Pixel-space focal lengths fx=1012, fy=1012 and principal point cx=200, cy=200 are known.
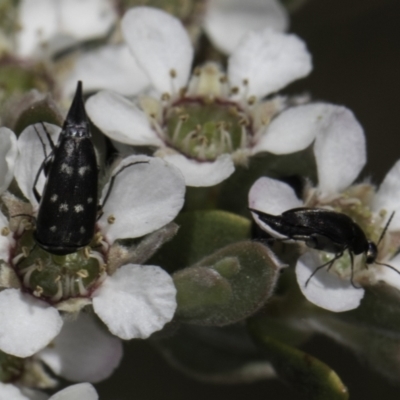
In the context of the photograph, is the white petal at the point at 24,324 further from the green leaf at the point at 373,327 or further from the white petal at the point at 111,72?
the white petal at the point at 111,72

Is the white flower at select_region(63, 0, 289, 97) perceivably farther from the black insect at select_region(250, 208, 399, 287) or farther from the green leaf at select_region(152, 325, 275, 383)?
the black insect at select_region(250, 208, 399, 287)

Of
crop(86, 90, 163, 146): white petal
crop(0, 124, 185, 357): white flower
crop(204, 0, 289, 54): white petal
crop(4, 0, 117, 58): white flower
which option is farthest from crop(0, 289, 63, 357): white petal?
crop(204, 0, 289, 54): white petal

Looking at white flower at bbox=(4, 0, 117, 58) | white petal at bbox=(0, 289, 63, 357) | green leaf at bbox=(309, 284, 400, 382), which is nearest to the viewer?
white petal at bbox=(0, 289, 63, 357)

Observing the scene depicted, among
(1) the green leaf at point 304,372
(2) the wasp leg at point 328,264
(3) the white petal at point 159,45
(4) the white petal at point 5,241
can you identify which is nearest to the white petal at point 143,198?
(4) the white petal at point 5,241

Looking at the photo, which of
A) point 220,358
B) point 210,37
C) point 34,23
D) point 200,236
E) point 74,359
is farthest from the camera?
point 210,37

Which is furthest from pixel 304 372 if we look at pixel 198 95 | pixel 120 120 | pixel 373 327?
pixel 198 95

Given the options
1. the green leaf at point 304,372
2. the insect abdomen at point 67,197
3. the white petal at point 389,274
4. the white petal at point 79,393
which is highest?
the insect abdomen at point 67,197

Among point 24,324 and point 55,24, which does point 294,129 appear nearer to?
point 24,324
